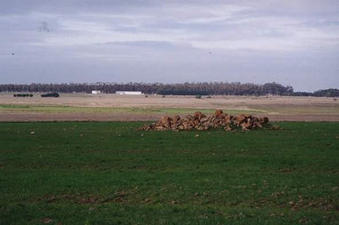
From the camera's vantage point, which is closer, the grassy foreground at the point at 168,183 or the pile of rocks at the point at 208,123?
the grassy foreground at the point at 168,183

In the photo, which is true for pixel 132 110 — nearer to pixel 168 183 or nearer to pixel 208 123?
pixel 208 123

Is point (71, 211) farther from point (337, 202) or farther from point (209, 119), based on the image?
point (209, 119)

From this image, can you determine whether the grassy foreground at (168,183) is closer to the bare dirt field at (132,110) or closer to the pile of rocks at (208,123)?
the pile of rocks at (208,123)

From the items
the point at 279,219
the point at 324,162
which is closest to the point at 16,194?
the point at 279,219

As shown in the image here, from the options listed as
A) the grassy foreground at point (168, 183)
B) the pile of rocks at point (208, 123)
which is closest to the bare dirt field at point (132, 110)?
the pile of rocks at point (208, 123)

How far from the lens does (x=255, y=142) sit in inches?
1232

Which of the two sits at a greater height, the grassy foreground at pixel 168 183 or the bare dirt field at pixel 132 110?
the grassy foreground at pixel 168 183

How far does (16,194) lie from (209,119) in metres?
30.3

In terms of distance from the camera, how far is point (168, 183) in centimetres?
1627

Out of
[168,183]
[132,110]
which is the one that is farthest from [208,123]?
[132,110]

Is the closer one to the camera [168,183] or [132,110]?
[168,183]

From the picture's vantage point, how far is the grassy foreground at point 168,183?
11.8 metres

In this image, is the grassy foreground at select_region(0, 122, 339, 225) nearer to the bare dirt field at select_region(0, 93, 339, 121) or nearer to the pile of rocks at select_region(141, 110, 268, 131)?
the pile of rocks at select_region(141, 110, 268, 131)

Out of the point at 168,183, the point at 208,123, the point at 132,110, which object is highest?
the point at 208,123
